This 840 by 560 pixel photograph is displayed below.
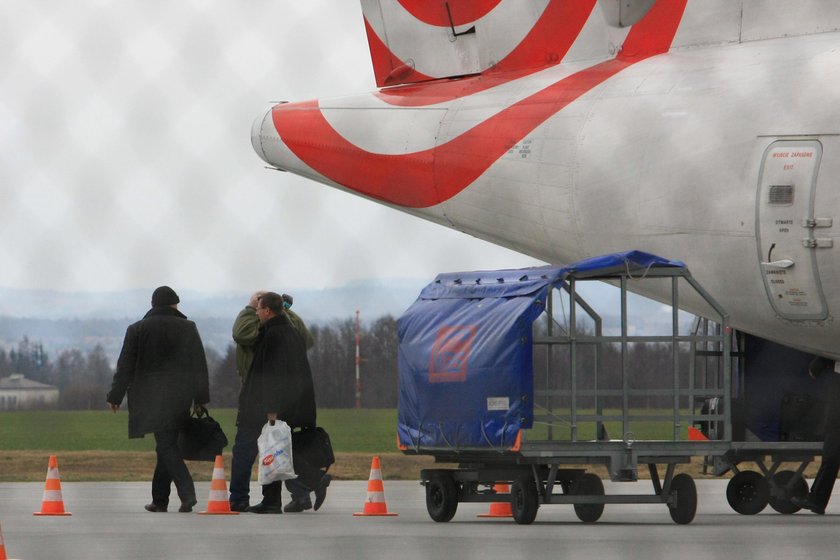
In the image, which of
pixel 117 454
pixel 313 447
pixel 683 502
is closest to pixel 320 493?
pixel 313 447

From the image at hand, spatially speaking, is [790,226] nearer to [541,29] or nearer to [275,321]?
[541,29]

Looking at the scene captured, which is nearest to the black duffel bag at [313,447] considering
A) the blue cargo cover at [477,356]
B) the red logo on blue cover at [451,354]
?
the blue cargo cover at [477,356]

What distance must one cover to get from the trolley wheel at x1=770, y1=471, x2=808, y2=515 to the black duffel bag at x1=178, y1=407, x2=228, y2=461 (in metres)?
3.87

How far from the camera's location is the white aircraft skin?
943cm

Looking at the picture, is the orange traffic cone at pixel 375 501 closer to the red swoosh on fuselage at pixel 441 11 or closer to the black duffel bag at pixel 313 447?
the black duffel bag at pixel 313 447

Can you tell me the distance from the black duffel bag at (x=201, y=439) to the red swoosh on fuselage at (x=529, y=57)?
3.60 m

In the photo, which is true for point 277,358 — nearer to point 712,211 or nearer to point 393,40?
point 712,211

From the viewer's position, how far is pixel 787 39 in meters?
9.81

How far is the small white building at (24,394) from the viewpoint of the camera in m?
3.37

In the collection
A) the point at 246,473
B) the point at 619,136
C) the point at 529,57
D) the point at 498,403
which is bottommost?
the point at 246,473

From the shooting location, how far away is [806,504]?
10047 millimetres

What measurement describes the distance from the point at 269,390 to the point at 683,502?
2786 mm

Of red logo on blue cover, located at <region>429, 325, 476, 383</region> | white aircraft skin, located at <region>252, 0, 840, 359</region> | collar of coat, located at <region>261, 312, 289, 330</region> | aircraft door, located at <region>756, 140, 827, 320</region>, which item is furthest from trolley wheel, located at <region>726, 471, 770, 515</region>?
collar of coat, located at <region>261, 312, 289, 330</region>

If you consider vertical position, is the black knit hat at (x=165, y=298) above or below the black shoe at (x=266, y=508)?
above
